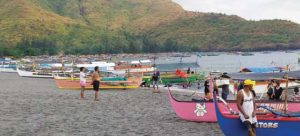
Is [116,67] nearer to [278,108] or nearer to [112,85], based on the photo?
[112,85]

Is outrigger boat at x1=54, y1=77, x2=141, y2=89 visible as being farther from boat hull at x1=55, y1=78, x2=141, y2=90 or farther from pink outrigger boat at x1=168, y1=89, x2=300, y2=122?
pink outrigger boat at x1=168, y1=89, x2=300, y2=122

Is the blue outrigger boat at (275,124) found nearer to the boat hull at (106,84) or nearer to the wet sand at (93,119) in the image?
the wet sand at (93,119)

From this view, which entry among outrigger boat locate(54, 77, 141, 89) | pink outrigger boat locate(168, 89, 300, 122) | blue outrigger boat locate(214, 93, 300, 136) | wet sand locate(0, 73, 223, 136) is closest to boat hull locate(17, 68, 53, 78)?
outrigger boat locate(54, 77, 141, 89)

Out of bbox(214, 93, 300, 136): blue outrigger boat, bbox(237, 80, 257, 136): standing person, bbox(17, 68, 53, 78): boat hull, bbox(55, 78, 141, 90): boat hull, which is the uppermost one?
bbox(237, 80, 257, 136): standing person

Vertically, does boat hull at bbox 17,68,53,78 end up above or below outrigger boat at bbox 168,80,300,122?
below

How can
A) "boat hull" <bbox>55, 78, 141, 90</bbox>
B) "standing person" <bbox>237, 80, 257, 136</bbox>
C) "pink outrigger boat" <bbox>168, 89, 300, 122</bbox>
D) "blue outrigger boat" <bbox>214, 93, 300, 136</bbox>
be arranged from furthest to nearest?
"boat hull" <bbox>55, 78, 141, 90</bbox> → "pink outrigger boat" <bbox>168, 89, 300, 122</bbox> → "blue outrigger boat" <bbox>214, 93, 300, 136</bbox> → "standing person" <bbox>237, 80, 257, 136</bbox>

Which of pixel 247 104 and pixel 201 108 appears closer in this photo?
pixel 247 104

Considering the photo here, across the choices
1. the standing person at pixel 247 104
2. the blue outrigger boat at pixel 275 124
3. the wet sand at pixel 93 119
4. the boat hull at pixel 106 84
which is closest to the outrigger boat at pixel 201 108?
the wet sand at pixel 93 119

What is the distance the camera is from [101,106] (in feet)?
92.6

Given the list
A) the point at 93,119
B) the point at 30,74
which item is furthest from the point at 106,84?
the point at 30,74

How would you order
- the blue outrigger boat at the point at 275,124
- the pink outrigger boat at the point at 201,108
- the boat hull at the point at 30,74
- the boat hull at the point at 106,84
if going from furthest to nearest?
the boat hull at the point at 30,74 < the boat hull at the point at 106,84 < the pink outrigger boat at the point at 201,108 < the blue outrigger boat at the point at 275,124

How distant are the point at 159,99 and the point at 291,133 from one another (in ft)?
59.8

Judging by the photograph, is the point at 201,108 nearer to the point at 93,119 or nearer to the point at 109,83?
the point at 93,119

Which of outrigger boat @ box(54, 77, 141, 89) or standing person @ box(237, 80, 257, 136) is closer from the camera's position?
standing person @ box(237, 80, 257, 136)
